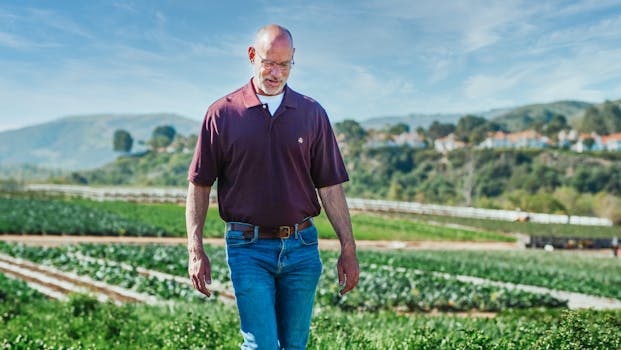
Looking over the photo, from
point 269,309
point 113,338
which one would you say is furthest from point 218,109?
point 113,338

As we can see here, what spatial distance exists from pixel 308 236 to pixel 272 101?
77cm

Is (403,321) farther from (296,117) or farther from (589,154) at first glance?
(589,154)

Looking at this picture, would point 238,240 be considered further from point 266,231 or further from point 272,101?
point 272,101

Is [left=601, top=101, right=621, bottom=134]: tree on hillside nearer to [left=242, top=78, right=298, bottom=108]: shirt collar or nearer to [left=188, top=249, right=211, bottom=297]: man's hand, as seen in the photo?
[left=242, top=78, right=298, bottom=108]: shirt collar

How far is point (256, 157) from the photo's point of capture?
142 inches

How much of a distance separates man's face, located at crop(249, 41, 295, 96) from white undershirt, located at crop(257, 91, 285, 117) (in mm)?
22

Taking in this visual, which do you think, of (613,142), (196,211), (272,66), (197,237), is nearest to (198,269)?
(197,237)

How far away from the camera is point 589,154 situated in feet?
297

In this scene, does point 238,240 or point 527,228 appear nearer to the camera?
point 238,240

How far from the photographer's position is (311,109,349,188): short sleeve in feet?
12.5

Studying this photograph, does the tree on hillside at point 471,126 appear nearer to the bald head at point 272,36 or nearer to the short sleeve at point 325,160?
the short sleeve at point 325,160

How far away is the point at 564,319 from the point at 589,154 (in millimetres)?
92942

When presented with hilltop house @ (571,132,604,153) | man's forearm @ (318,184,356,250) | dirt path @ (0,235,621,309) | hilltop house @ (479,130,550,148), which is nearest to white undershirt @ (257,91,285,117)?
man's forearm @ (318,184,356,250)

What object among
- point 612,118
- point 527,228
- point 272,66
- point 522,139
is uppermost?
point 612,118
